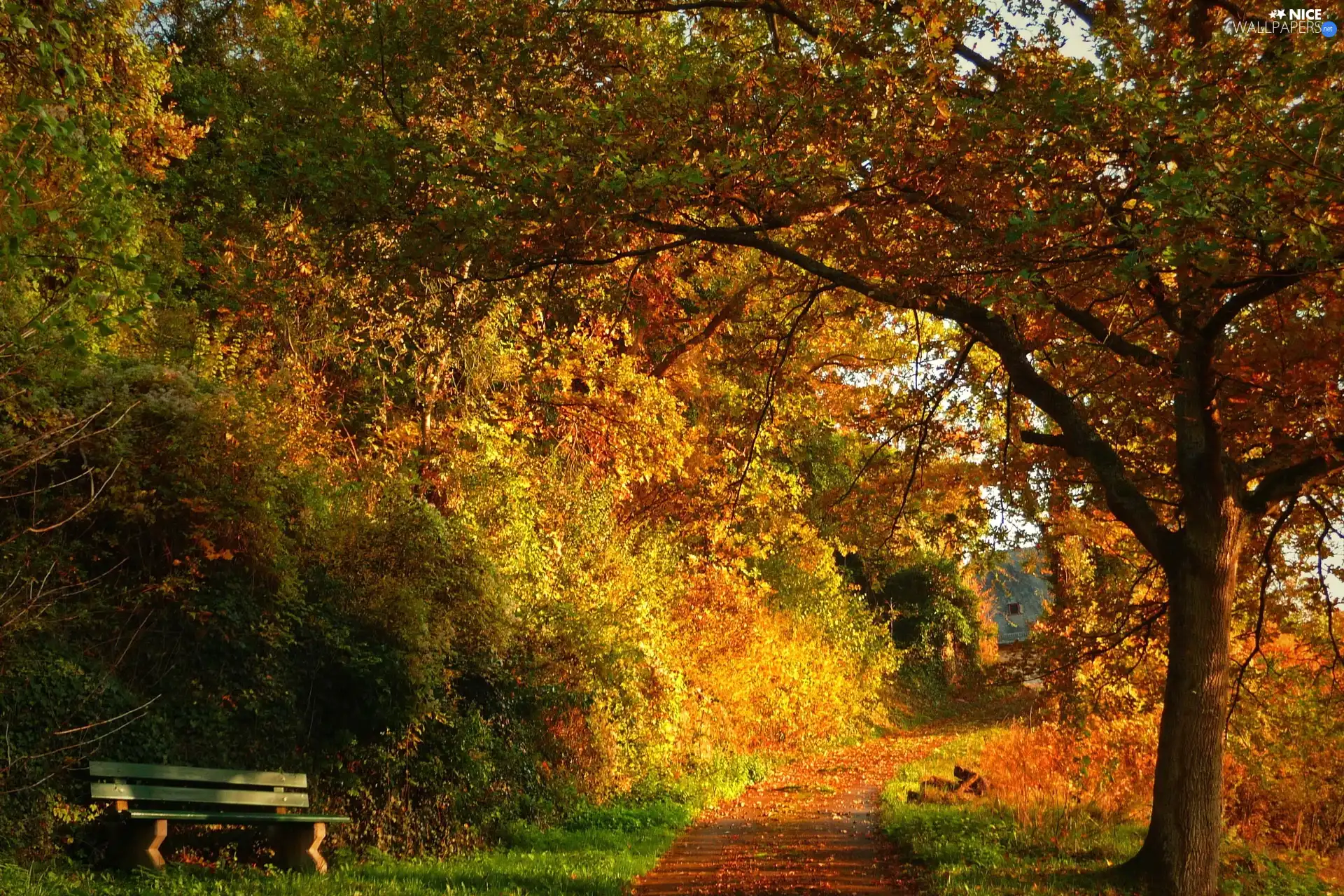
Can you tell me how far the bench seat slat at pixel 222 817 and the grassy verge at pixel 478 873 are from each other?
406mm

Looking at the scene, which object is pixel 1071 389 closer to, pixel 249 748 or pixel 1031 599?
pixel 249 748

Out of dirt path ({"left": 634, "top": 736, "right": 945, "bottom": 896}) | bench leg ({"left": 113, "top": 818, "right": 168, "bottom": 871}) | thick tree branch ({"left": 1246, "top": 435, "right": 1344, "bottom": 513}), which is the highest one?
thick tree branch ({"left": 1246, "top": 435, "right": 1344, "bottom": 513})

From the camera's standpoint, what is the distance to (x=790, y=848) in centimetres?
1174

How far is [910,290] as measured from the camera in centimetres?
835

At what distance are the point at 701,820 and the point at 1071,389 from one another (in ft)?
25.1

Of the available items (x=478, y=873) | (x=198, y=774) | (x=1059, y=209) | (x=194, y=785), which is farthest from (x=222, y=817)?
(x=1059, y=209)

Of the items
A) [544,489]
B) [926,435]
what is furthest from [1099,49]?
[544,489]

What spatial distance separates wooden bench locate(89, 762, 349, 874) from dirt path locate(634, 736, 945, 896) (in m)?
3.07

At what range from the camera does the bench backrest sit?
810cm

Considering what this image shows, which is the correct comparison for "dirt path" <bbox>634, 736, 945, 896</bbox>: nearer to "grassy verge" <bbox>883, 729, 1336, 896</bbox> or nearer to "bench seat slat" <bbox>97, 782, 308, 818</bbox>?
"grassy verge" <bbox>883, 729, 1336, 896</bbox>

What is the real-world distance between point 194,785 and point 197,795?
0.86 meters

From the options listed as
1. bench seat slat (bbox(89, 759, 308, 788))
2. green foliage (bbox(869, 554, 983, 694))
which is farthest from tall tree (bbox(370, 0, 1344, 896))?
green foliage (bbox(869, 554, 983, 694))

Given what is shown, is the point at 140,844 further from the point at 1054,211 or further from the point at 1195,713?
the point at 1195,713

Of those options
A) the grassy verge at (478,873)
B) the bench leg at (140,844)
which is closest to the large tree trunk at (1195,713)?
the grassy verge at (478,873)
